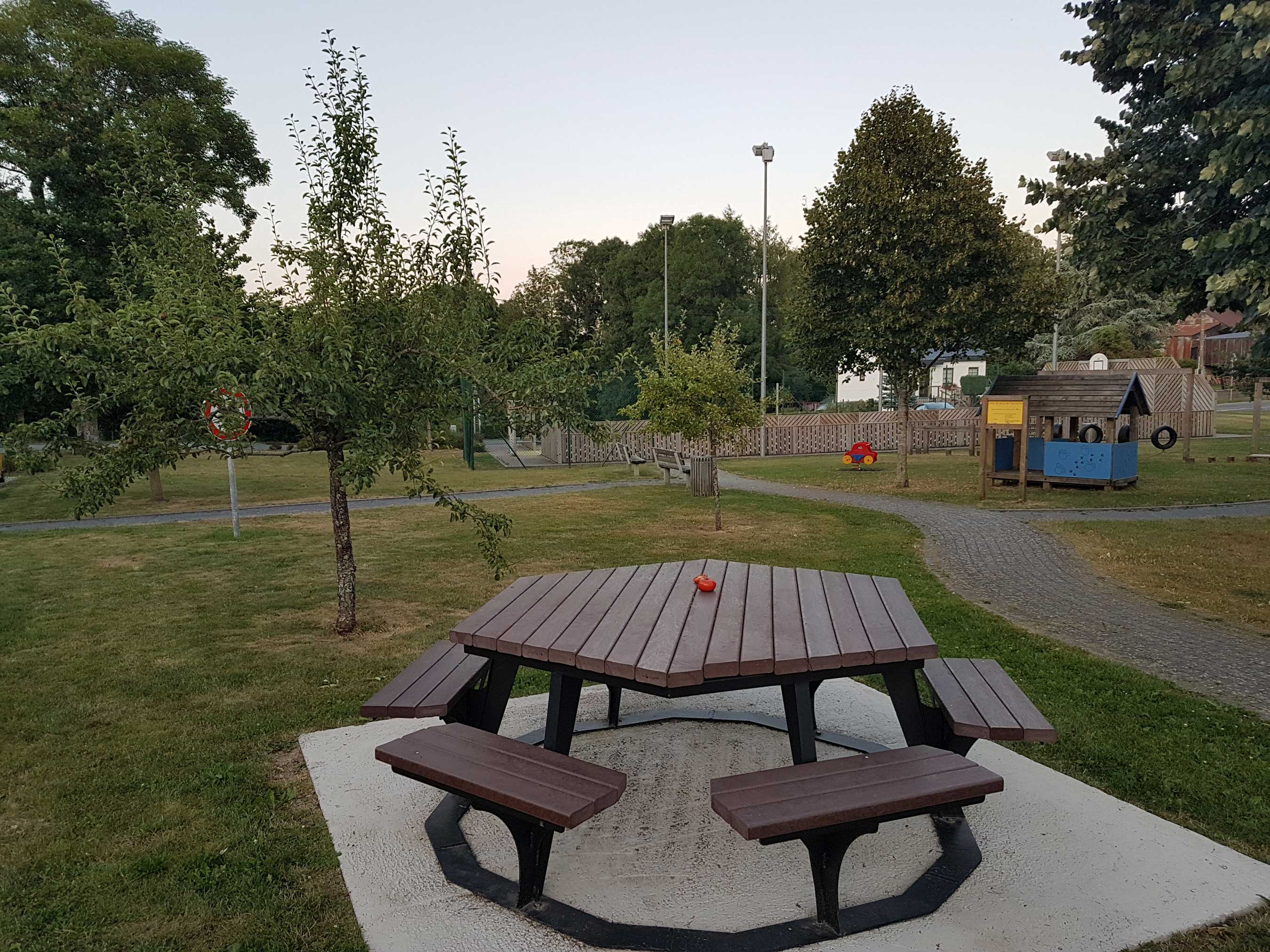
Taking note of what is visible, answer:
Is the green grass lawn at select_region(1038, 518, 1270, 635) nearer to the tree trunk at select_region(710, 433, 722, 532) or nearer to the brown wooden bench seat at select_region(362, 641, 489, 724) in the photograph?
the tree trunk at select_region(710, 433, 722, 532)

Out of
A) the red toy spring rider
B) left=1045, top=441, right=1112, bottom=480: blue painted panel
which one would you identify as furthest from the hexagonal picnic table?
the red toy spring rider

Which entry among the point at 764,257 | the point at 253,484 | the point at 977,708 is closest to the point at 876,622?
the point at 977,708

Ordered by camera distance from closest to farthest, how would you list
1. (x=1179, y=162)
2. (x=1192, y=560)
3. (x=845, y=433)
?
(x=1179, y=162) → (x=1192, y=560) → (x=845, y=433)

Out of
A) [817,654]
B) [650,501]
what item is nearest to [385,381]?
[817,654]

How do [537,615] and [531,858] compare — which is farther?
[537,615]

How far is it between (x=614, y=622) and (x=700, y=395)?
31.2 ft

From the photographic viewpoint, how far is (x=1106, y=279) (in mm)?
9734

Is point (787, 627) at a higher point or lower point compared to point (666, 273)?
lower

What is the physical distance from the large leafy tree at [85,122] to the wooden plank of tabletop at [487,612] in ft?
46.1

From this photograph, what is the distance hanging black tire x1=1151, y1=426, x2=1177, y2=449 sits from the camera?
78.9 ft

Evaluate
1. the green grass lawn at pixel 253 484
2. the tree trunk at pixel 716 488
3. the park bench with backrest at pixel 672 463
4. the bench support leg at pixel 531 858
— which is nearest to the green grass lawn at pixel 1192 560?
the tree trunk at pixel 716 488

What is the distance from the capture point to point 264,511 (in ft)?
51.4

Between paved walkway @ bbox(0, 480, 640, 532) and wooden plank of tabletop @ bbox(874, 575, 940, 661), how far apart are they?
9.65m

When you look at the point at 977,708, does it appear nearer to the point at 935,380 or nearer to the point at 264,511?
the point at 264,511
